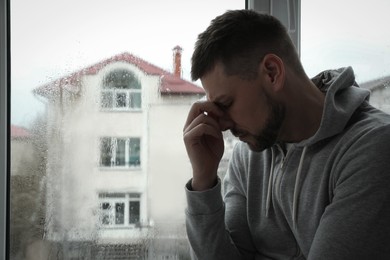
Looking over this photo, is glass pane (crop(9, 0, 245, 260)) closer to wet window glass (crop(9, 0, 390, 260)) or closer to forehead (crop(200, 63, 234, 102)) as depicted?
wet window glass (crop(9, 0, 390, 260))

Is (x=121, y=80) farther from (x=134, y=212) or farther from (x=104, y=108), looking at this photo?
(x=134, y=212)

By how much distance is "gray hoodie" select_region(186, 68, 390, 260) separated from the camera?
0.87m

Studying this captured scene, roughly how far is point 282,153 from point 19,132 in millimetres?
819

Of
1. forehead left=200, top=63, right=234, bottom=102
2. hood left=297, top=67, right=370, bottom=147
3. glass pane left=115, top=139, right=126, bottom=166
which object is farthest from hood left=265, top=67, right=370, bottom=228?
glass pane left=115, top=139, right=126, bottom=166

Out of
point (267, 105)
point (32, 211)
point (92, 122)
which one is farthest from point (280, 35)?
point (32, 211)

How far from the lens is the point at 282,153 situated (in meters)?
1.14

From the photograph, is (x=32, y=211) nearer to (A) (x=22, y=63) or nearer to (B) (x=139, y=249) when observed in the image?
(B) (x=139, y=249)

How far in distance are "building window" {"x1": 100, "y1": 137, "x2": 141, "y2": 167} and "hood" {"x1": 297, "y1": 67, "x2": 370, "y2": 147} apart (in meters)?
0.59

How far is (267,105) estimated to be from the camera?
3.36 feet

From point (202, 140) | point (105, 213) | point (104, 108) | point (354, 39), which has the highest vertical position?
point (354, 39)

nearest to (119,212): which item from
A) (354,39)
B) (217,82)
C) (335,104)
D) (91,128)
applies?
(91,128)

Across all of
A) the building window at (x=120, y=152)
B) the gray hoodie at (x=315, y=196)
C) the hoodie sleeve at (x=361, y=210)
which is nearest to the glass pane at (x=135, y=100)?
the building window at (x=120, y=152)

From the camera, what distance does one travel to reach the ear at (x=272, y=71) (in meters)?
1.01

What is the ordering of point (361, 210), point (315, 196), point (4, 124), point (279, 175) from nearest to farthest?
point (361, 210) → point (315, 196) → point (279, 175) → point (4, 124)
